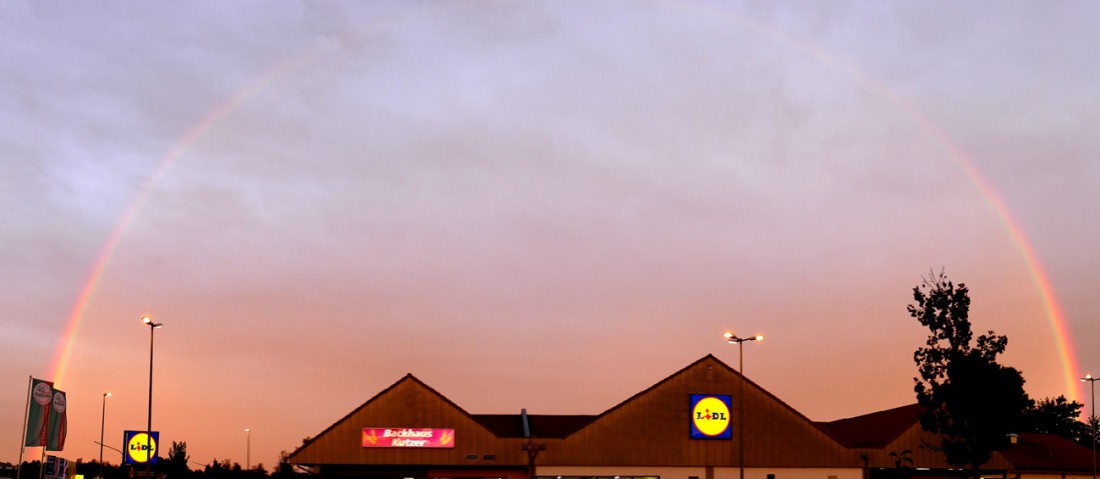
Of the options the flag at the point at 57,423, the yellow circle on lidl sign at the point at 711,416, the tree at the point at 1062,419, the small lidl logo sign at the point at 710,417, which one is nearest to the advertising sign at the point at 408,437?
the small lidl logo sign at the point at 710,417

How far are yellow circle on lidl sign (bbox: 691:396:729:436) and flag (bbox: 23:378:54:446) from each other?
4128 cm

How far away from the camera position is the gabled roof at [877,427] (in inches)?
3118

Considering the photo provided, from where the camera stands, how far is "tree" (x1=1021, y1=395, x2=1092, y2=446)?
484 feet

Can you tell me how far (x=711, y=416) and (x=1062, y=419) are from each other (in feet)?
314

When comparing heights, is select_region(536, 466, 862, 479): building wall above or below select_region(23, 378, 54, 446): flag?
below

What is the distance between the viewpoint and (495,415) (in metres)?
91.6

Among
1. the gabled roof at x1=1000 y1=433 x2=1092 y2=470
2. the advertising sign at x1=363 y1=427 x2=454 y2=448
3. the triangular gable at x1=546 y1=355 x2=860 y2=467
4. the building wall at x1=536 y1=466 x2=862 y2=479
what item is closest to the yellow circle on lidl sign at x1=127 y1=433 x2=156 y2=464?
the advertising sign at x1=363 y1=427 x2=454 y2=448

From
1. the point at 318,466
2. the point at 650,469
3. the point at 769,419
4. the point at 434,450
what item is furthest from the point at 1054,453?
the point at 318,466

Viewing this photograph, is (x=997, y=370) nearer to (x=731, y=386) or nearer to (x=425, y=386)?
(x=731, y=386)

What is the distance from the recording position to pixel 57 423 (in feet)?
183

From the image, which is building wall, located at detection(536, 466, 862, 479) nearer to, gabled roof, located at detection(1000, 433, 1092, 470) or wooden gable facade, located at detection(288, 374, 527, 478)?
wooden gable facade, located at detection(288, 374, 527, 478)

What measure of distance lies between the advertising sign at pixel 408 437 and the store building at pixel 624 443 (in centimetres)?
7

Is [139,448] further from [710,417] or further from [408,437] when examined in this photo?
[710,417]

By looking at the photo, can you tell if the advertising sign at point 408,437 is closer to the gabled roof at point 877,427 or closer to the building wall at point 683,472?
the building wall at point 683,472
